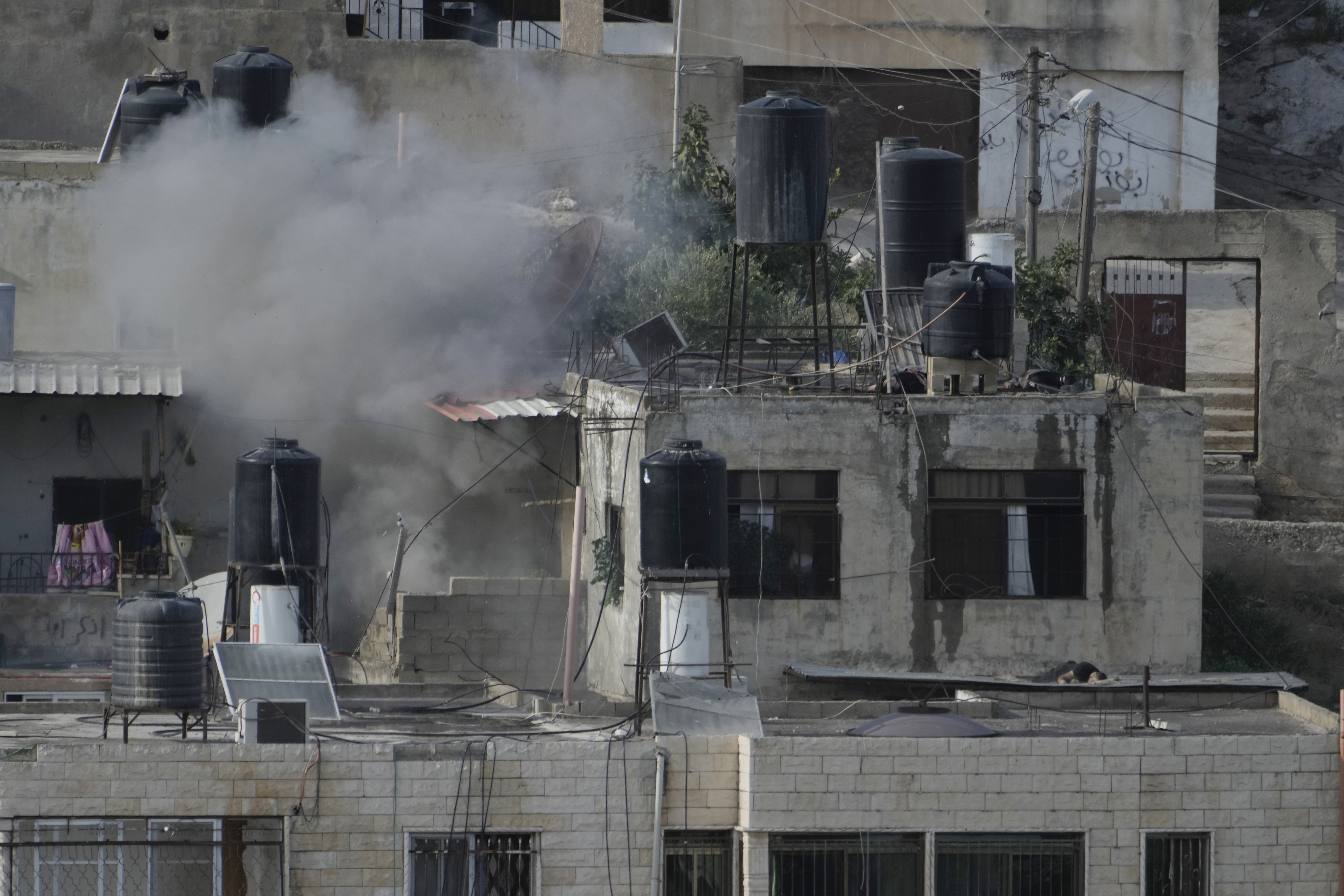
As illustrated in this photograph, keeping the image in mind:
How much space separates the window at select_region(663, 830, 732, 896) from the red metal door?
17.3 meters

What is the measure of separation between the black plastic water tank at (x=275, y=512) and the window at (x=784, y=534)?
4.25m

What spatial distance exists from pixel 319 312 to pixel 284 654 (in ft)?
45.4

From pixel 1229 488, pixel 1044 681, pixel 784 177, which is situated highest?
pixel 784 177

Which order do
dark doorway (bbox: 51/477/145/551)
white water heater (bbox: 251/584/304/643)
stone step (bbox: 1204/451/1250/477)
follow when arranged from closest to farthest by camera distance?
white water heater (bbox: 251/584/304/643)
dark doorway (bbox: 51/477/145/551)
stone step (bbox: 1204/451/1250/477)

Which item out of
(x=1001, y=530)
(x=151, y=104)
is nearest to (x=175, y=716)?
(x=1001, y=530)

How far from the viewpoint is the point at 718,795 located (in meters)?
16.8

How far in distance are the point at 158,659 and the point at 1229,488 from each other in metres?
17.4

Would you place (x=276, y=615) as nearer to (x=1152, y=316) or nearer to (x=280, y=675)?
(x=280, y=675)

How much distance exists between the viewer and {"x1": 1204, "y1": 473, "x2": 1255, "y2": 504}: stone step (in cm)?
3064

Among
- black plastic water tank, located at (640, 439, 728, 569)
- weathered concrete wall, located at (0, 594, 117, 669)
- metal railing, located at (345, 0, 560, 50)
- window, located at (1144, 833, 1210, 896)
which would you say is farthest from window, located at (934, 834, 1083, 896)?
metal railing, located at (345, 0, 560, 50)

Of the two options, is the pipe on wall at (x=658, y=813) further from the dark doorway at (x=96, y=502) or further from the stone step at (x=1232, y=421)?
the stone step at (x=1232, y=421)

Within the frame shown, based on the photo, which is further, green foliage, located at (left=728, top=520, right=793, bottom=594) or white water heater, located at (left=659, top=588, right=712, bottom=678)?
green foliage, located at (left=728, top=520, right=793, bottom=594)

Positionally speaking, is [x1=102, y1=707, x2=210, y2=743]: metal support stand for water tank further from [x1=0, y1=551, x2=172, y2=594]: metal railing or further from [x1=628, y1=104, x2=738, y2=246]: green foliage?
[x1=628, y1=104, x2=738, y2=246]: green foliage

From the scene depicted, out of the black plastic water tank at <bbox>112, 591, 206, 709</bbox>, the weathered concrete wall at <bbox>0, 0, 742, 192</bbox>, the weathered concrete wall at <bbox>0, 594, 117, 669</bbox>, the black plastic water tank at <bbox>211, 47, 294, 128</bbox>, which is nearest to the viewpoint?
the black plastic water tank at <bbox>112, 591, 206, 709</bbox>
